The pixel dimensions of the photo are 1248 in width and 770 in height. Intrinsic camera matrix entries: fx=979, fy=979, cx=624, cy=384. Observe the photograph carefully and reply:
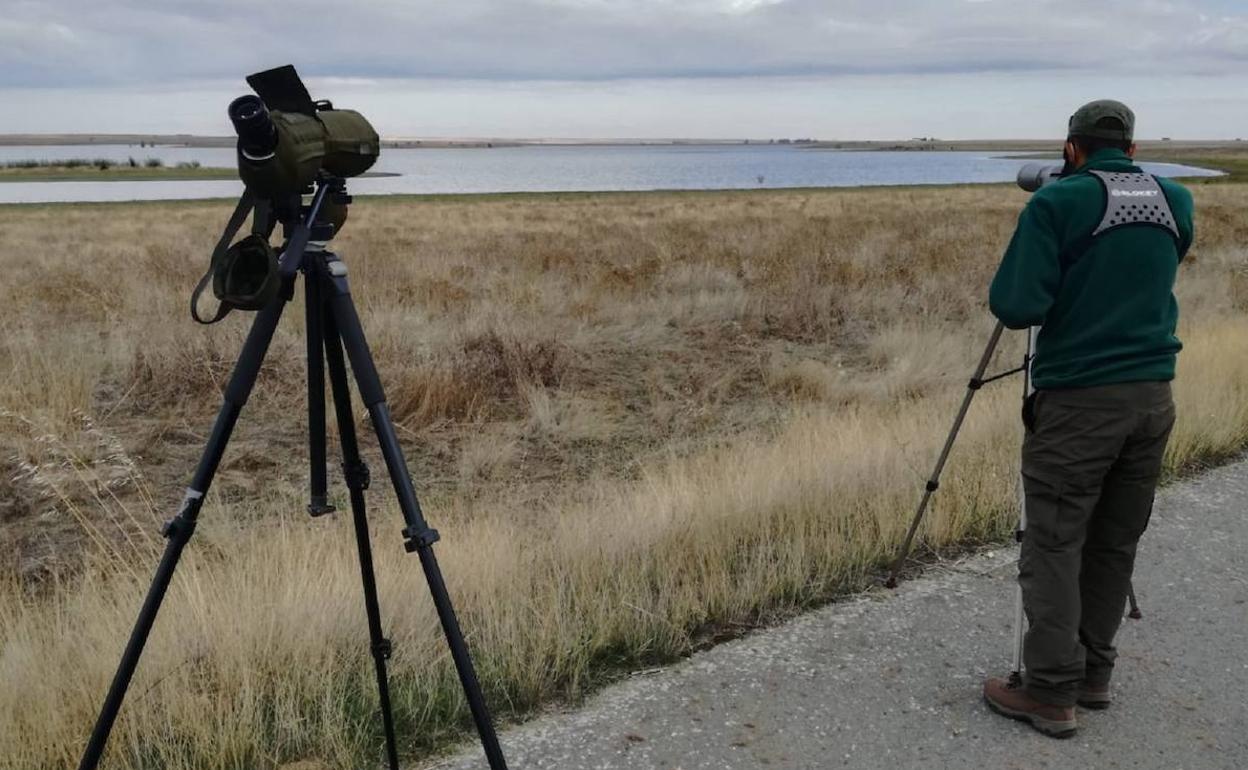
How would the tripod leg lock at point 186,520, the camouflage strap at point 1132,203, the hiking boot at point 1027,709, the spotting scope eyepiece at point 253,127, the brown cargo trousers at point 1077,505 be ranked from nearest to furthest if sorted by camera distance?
the spotting scope eyepiece at point 253,127, the tripod leg lock at point 186,520, the camouflage strap at point 1132,203, the brown cargo trousers at point 1077,505, the hiking boot at point 1027,709

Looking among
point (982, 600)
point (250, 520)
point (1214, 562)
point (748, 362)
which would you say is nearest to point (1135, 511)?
point (982, 600)

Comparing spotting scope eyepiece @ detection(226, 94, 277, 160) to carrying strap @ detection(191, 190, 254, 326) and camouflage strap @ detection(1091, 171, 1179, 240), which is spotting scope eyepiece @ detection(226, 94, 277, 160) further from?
camouflage strap @ detection(1091, 171, 1179, 240)

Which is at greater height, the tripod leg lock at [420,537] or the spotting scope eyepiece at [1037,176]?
the spotting scope eyepiece at [1037,176]

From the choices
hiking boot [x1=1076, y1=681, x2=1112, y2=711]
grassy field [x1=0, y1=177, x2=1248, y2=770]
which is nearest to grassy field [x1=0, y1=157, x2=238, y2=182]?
grassy field [x1=0, y1=177, x2=1248, y2=770]

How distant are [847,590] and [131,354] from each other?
771 centimetres

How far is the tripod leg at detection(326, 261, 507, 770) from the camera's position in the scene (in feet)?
7.32

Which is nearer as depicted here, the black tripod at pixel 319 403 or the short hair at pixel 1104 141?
the black tripod at pixel 319 403

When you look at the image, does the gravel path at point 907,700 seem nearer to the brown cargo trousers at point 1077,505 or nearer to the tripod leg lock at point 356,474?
the brown cargo trousers at point 1077,505

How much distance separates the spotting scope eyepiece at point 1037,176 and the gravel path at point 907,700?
5.68 feet

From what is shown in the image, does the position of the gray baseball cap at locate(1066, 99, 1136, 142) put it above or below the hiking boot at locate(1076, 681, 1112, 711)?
above

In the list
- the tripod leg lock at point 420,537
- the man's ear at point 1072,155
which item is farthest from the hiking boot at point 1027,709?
the tripod leg lock at point 420,537

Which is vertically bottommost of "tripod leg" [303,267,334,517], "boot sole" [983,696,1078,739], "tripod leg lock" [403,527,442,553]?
"boot sole" [983,696,1078,739]

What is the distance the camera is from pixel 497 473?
7.07 metres

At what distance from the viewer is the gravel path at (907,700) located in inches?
118
